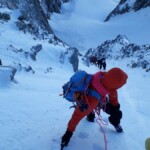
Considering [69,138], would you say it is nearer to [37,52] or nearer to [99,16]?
[37,52]

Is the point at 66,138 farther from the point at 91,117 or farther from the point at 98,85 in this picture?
the point at 91,117

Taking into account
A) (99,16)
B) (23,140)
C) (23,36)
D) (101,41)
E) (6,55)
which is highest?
(99,16)

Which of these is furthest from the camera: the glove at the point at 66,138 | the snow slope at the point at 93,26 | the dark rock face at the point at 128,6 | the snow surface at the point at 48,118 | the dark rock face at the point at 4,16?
the dark rock face at the point at 128,6

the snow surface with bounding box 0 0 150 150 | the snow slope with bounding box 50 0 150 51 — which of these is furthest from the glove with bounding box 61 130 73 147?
the snow slope with bounding box 50 0 150 51

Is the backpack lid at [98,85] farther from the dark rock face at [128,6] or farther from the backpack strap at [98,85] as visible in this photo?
the dark rock face at [128,6]

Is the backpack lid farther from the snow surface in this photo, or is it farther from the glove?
the snow surface

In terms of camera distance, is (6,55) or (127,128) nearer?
(127,128)

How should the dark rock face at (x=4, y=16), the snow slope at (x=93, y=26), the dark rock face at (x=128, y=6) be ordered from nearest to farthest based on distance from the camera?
the dark rock face at (x=4, y=16)
the snow slope at (x=93, y=26)
the dark rock face at (x=128, y=6)

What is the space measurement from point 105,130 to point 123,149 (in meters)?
0.61

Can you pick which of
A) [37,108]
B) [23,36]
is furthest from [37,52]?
[37,108]

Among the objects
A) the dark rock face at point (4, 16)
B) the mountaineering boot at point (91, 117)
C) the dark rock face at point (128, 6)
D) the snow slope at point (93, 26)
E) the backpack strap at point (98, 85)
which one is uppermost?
the dark rock face at point (128, 6)

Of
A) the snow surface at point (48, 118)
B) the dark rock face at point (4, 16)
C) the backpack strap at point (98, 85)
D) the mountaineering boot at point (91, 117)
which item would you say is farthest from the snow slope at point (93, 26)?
the backpack strap at point (98, 85)

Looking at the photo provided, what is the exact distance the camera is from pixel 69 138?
4453mm

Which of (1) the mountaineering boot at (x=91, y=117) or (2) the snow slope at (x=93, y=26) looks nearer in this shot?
(1) the mountaineering boot at (x=91, y=117)
